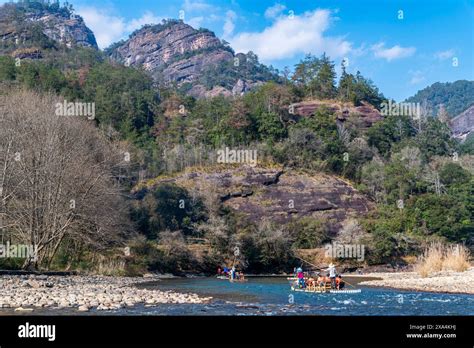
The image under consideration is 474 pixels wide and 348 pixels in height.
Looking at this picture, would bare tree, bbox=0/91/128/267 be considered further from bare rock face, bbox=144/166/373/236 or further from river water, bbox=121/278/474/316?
bare rock face, bbox=144/166/373/236

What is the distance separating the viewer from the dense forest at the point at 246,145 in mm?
50438

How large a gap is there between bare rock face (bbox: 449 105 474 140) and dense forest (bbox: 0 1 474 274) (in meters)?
89.2

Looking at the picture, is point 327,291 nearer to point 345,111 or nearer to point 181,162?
point 181,162

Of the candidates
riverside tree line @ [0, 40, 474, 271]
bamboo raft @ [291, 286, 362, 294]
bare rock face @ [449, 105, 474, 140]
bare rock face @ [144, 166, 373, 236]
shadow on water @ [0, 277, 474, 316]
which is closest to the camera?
shadow on water @ [0, 277, 474, 316]

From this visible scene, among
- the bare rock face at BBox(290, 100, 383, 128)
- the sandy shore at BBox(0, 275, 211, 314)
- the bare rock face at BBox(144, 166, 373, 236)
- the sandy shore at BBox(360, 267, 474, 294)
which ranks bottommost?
the sandy shore at BBox(360, 267, 474, 294)

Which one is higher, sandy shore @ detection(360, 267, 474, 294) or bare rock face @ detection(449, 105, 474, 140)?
bare rock face @ detection(449, 105, 474, 140)

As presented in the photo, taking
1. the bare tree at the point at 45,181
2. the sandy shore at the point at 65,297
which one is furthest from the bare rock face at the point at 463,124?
the sandy shore at the point at 65,297

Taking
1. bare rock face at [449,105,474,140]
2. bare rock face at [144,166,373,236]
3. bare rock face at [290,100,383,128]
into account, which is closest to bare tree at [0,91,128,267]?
bare rock face at [144,166,373,236]

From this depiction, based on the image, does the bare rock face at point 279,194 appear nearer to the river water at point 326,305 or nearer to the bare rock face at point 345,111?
the bare rock face at point 345,111

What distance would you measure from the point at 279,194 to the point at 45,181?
41.8 metres

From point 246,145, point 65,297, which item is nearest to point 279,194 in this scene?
point 246,145

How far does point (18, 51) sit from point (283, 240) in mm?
88109

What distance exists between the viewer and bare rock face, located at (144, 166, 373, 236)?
67188 millimetres

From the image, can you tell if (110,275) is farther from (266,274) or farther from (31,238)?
(266,274)
